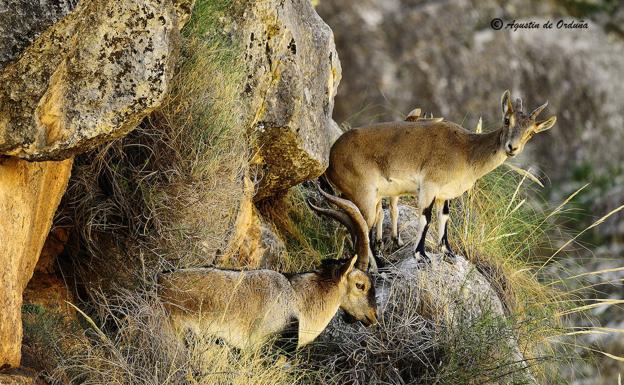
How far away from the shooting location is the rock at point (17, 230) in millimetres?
8367

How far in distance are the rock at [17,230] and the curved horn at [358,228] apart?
2626 mm

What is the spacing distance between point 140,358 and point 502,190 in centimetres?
580

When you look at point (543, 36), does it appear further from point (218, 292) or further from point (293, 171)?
point (218, 292)

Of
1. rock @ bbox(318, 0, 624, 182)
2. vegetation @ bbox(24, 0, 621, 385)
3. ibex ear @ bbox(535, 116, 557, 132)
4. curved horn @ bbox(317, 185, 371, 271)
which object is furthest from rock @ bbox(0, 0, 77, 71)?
rock @ bbox(318, 0, 624, 182)

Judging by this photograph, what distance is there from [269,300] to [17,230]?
219 centimetres

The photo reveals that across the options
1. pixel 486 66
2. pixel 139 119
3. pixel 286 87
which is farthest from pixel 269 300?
pixel 486 66

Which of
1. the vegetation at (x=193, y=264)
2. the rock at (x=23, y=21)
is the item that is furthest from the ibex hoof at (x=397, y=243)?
the rock at (x=23, y=21)

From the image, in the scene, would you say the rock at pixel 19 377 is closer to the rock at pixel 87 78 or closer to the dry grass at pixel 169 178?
the rock at pixel 87 78

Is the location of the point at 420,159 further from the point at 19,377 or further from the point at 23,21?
the point at 23,21

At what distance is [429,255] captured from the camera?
489 inches

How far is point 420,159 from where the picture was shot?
40.7 feet

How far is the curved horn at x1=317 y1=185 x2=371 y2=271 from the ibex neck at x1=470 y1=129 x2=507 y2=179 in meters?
1.89

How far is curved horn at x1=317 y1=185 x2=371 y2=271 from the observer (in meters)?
10.9

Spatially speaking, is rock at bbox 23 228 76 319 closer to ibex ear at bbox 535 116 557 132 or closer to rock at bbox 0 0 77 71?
rock at bbox 0 0 77 71
